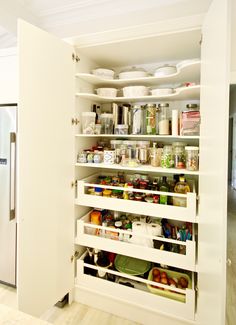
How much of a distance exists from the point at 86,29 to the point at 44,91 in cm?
111

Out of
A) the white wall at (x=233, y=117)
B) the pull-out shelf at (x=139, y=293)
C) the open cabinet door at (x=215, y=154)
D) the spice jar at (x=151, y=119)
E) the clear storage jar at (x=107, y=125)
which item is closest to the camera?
the open cabinet door at (x=215, y=154)

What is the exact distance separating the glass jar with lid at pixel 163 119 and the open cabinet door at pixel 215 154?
0.39 metres

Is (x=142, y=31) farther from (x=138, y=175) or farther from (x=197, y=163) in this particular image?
(x=138, y=175)

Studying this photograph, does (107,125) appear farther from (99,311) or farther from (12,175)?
(99,311)

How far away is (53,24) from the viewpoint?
6.66 feet

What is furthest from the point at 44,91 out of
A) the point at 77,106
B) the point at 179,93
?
the point at 179,93

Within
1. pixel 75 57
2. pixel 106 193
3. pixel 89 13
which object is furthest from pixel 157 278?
pixel 89 13

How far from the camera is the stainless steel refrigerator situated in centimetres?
163

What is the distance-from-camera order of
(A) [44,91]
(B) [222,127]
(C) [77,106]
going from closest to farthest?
(B) [222,127] → (A) [44,91] → (C) [77,106]

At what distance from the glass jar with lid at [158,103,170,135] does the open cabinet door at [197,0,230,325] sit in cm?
39

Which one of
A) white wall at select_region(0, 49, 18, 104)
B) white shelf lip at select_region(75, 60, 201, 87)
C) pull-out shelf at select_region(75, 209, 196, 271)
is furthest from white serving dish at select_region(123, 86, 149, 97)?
pull-out shelf at select_region(75, 209, 196, 271)

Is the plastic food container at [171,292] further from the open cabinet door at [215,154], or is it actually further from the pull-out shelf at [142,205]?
the pull-out shelf at [142,205]

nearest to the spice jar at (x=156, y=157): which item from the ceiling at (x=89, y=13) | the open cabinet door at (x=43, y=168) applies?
the open cabinet door at (x=43, y=168)

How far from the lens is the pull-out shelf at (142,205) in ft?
4.29
